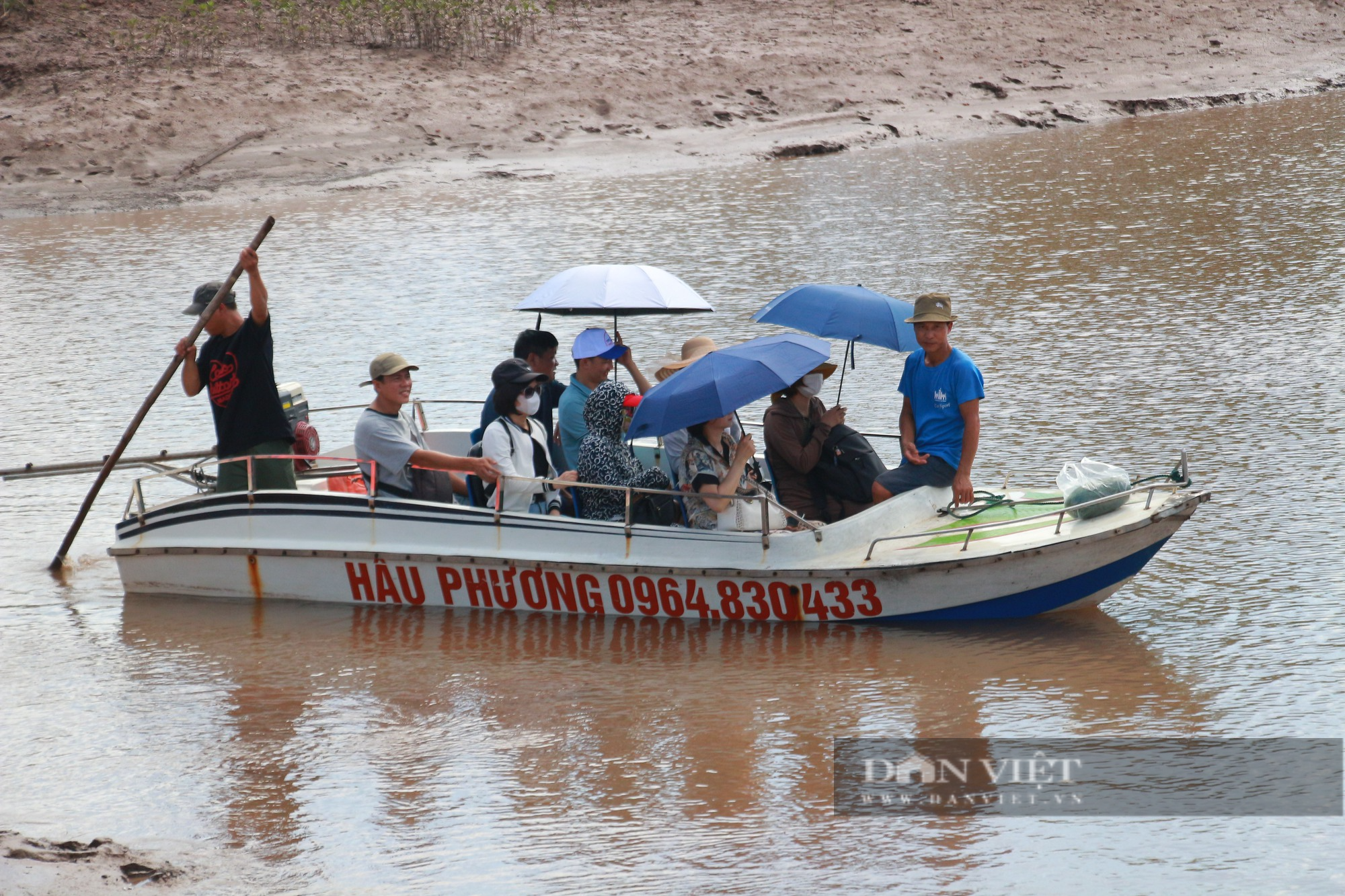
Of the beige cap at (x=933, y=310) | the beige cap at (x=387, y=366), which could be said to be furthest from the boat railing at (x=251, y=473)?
the beige cap at (x=933, y=310)

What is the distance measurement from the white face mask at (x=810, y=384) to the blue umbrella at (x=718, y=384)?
36cm

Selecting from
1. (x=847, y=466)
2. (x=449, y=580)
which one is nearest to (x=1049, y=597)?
(x=847, y=466)

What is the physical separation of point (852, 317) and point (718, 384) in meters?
1.40

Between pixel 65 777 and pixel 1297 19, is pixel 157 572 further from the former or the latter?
pixel 1297 19

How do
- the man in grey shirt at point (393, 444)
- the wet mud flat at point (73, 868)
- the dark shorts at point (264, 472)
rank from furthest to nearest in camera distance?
the dark shorts at point (264, 472)
the man in grey shirt at point (393, 444)
the wet mud flat at point (73, 868)

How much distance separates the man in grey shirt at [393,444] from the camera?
7922 mm

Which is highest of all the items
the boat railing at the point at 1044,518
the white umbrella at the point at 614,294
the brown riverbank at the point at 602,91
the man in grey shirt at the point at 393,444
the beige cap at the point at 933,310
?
the brown riverbank at the point at 602,91

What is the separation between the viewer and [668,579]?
7.71 meters

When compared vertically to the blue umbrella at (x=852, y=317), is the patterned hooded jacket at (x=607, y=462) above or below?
below

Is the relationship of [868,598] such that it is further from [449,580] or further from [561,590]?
[449,580]

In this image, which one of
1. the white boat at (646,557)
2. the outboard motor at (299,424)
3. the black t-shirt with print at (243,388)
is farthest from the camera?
the outboard motor at (299,424)

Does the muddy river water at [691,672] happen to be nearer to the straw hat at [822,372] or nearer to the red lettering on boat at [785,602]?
the red lettering on boat at [785,602]

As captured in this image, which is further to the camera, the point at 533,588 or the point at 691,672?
the point at 533,588

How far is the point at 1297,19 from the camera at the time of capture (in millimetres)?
35531
